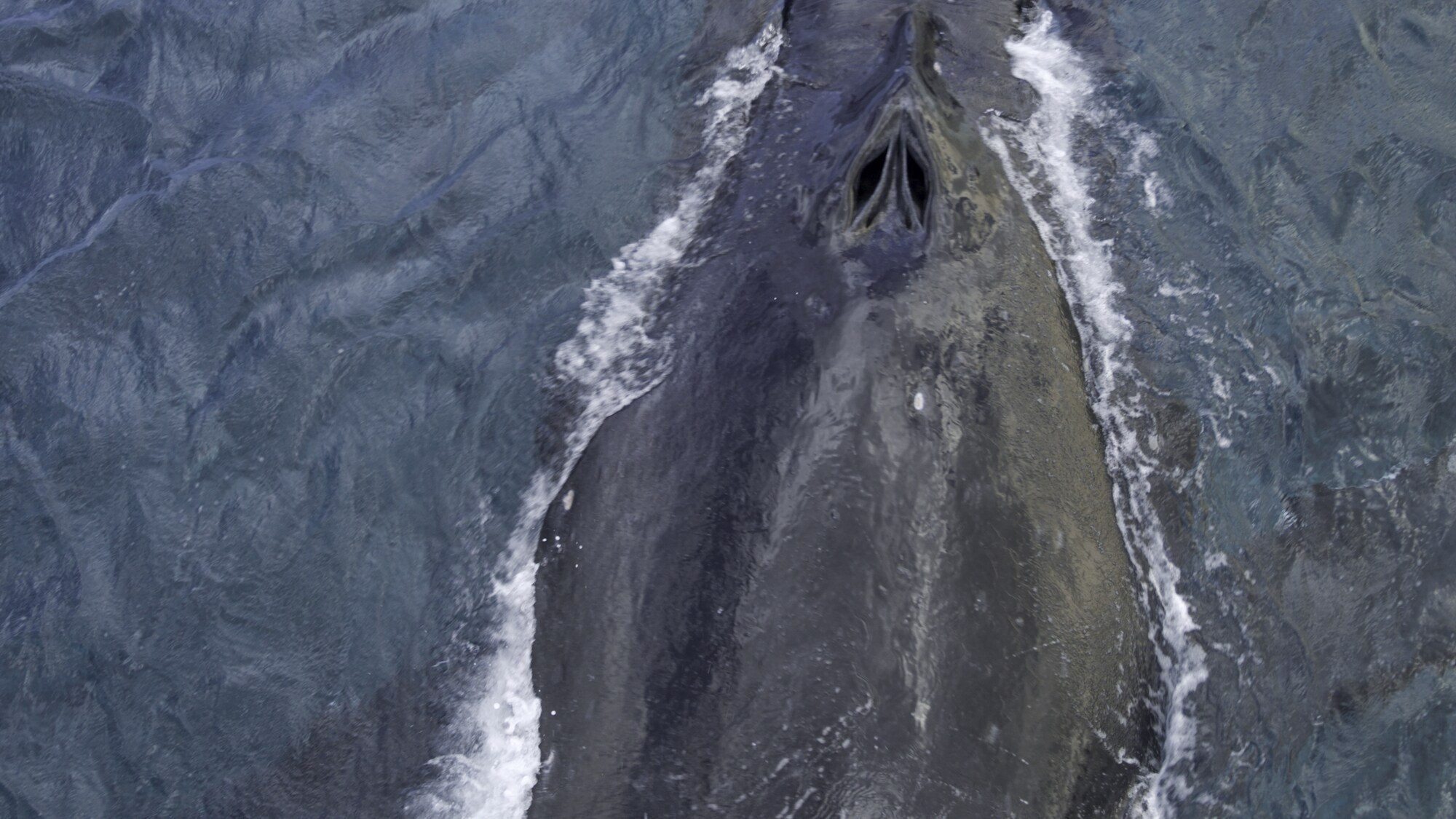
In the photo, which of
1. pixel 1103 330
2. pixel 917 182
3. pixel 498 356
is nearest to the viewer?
pixel 917 182

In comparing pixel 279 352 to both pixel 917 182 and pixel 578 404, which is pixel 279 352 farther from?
pixel 917 182

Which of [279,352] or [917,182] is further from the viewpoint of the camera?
[279,352]

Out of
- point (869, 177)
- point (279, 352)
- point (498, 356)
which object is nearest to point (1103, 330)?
point (869, 177)

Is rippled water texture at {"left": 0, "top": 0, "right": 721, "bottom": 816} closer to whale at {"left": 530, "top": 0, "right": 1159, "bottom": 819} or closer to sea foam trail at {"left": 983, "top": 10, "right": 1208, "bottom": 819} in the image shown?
whale at {"left": 530, "top": 0, "right": 1159, "bottom": 819}

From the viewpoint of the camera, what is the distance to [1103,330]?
8.40 meters

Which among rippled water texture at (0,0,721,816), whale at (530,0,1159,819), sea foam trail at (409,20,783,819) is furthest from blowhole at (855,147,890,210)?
rippled water texture at (0,0,721,816)

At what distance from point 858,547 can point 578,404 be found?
2849 mm

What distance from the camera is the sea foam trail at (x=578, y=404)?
6664 mm

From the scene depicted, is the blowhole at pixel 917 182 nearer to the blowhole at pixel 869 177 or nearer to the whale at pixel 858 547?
the whale at pixel 858 547

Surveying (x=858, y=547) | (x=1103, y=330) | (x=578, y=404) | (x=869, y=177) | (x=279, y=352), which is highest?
(x=869, y=177)

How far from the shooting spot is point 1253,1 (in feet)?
34.8

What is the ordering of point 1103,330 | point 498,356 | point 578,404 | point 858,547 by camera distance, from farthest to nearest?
point 498,356 → point 1103,330 → point 578,404 → point 858,547

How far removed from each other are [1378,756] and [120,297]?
8.77 meters

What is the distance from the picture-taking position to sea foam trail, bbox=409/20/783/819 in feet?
21.9
